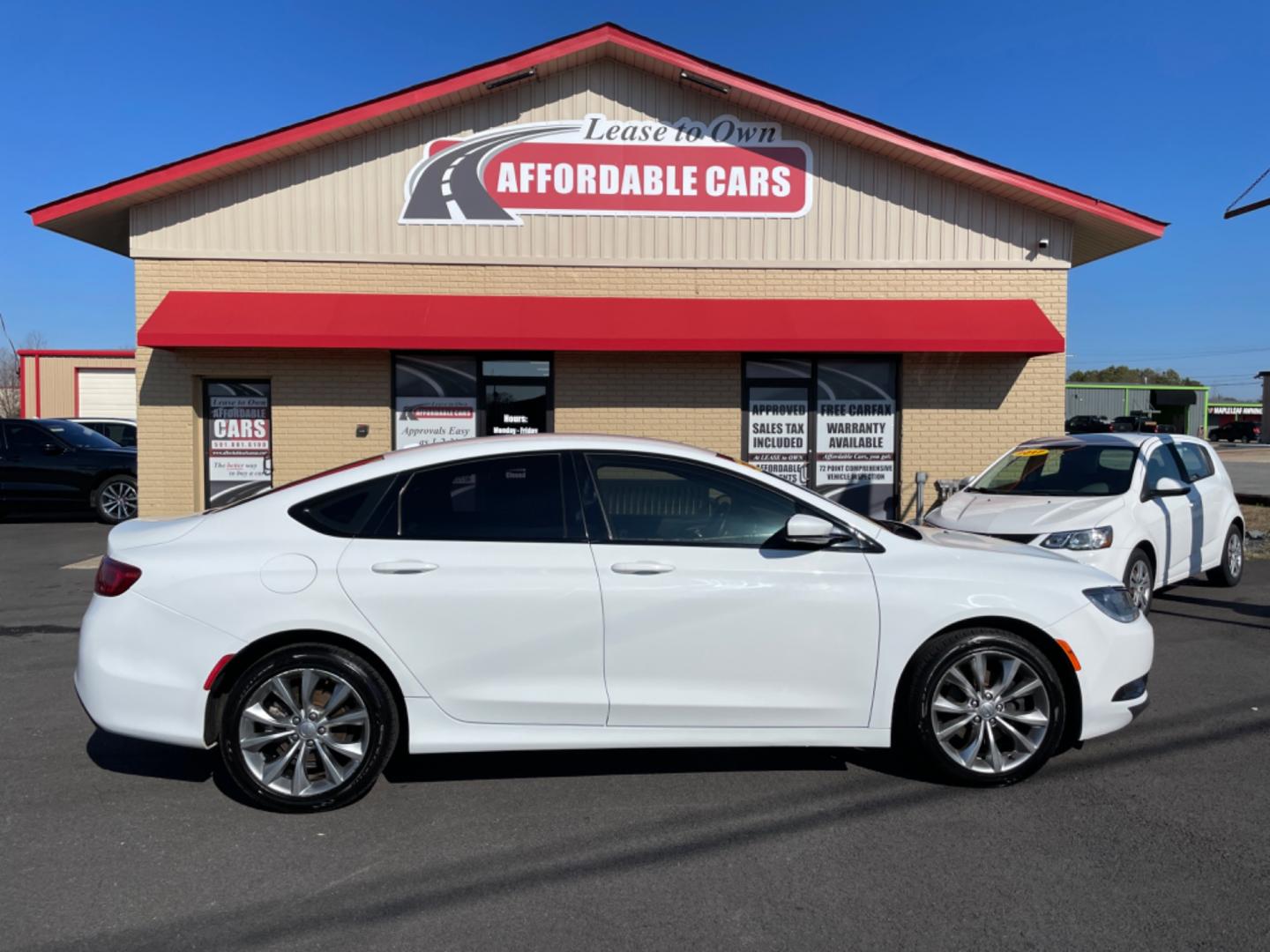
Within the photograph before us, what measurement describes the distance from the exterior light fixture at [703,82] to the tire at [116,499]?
1009 centimetres

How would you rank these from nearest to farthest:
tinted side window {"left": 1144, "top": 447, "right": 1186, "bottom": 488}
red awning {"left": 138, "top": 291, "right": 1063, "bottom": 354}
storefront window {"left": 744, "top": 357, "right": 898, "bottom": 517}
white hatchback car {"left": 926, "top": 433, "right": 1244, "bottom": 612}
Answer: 1. white hatchback car {"left": 926, "top": 433, "right": 1244, "bottom": 612}
2. tinted side window {"left": 1144, "top": 447, "right": 1186, "bottom": 488}
3. red awning {"left": 138, "top": 291, "right": 1063, "bottom": 354}
4. storefront window {"left": 744, "top": 357, "right": 898, "bottom": 517}

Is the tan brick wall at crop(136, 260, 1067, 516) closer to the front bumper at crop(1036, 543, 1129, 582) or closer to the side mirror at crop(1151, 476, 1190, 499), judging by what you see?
the side mirror at crop(1151, 476, 1190, 499)

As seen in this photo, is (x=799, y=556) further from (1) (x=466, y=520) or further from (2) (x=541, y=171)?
(2) (x=541, y=171)

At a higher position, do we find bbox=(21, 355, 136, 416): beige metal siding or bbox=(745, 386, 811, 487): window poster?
bbox=(21, 355, 136, 416): beige metal siding

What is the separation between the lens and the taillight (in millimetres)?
4070

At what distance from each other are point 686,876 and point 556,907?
1.68ft

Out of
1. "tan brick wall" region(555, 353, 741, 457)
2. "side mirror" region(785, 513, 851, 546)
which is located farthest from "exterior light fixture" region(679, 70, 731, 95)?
"side mirror" region(785, 513, 851, 546)

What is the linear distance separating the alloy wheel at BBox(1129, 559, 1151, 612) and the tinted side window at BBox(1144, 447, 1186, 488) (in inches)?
29.3

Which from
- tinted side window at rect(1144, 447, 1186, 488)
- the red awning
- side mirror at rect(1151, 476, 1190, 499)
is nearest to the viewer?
side mirror at rect(1151, 476, 1190, 499)

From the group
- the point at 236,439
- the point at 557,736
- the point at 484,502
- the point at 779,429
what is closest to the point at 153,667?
the point at 484,502

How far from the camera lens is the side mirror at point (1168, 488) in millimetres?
7906

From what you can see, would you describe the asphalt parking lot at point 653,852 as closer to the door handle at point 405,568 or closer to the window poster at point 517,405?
the door handle at point 405,568

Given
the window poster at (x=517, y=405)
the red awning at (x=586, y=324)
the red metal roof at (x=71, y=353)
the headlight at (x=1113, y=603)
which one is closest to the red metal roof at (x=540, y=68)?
the red awning at (x=586, y=324)

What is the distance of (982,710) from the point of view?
4.29 meters
